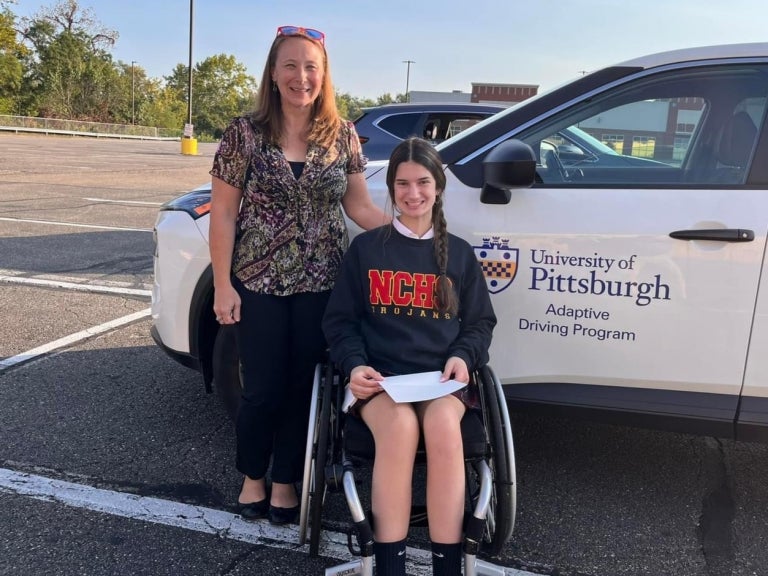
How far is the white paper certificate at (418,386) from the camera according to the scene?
7.24 feet

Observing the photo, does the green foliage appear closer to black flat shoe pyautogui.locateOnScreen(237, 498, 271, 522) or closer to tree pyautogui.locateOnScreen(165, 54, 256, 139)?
tree pyautogui.locateOnScreen(165, 54, 256, 139)

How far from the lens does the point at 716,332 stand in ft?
8.17

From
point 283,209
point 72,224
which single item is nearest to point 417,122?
point 72,224

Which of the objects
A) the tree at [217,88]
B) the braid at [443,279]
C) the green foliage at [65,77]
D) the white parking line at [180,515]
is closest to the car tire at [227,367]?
the white parking line at [180,515]

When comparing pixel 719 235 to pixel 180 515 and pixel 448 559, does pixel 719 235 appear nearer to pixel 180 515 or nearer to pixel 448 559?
pixel 448 559

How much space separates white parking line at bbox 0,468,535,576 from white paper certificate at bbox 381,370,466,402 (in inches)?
27.9

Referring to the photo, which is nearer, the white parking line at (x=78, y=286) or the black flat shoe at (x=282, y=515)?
the black flat shoe at (x=282, y=515)

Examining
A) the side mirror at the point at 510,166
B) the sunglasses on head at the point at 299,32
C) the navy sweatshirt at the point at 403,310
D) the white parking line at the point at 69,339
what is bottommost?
the white parking line at the point at 69,339

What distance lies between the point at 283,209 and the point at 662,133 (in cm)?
160

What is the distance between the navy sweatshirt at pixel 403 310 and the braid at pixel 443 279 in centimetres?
3

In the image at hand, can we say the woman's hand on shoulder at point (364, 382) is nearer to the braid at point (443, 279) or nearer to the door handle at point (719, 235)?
the braid at point (443, 279)

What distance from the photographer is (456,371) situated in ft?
7.52

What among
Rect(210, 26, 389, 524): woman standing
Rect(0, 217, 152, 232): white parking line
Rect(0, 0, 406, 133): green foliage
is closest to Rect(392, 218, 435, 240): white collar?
Rect(210, 26, 389, 524): woman standing

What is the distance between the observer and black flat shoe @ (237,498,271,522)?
8.95ft
